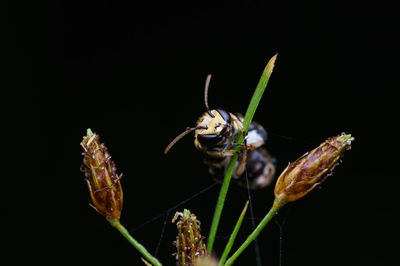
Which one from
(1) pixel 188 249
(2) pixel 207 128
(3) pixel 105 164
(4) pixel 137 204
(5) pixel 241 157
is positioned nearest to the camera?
(1) pixel 188 249

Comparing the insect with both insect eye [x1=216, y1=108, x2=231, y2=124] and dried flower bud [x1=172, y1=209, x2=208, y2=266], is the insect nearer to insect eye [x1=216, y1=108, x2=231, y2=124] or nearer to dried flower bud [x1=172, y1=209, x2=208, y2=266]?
insect eye [x1=216, y1=108, x2=231, y2=124]

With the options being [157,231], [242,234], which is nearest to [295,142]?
[242,234]

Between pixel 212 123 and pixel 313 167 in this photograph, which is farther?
pixel 212 123

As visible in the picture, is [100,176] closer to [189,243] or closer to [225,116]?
[189,243]

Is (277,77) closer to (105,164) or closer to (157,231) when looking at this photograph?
(157,231)

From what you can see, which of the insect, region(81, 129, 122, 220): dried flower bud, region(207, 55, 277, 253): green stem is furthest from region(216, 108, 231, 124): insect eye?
region(81, 129, 122, 220): dried flower bud

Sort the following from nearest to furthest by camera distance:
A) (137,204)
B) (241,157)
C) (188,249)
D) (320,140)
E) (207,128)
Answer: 1. (188,249)
2. (207,128)
3. (241,157)
4. (320,140)
5. (137,204)

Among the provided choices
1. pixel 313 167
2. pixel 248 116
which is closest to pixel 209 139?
pixel 248 116
